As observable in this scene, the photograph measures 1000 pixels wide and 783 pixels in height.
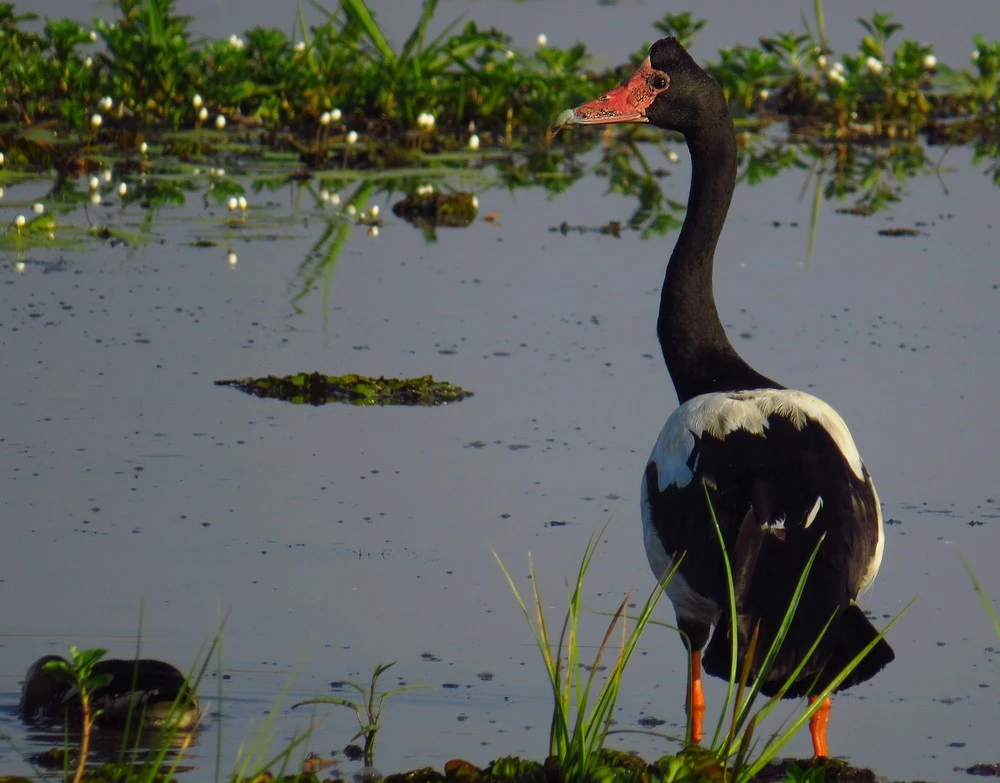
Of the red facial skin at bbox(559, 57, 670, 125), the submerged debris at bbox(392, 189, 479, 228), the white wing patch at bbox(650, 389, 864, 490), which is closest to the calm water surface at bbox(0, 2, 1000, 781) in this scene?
the submerged debris at bbox(392, 189, 479, 228)

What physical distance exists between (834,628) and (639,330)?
4383mm

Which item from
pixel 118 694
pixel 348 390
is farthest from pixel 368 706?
pixel 348 390

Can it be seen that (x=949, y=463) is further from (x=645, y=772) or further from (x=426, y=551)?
(x=645, y=772)

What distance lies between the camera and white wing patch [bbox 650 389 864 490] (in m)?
5.41

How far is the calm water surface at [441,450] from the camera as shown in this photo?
5469mm

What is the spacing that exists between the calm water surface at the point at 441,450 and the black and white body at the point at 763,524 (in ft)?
Answer: 1.54

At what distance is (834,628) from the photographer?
4.75 metres

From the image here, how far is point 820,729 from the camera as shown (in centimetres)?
505

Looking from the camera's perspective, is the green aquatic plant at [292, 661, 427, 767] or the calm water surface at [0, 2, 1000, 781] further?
the calm water surface at [0, 2, 1000, 781]

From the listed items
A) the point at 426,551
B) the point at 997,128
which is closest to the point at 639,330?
the point at 426,551

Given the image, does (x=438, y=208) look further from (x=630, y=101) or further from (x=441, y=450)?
(x=630, y=101)

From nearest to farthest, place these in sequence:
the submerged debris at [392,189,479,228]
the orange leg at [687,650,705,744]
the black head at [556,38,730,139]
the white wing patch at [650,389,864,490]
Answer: the orange leg at [687,650,705,744], the white wing patch at [650,389,864,490], the black head at [556,38,730,139], the submerged debris at [392,189,479,228]

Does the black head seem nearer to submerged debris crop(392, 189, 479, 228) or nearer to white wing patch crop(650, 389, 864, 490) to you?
white wing patch crop(650, 389, 864, 490)

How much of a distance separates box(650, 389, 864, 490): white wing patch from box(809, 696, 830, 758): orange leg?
0.75 metres
